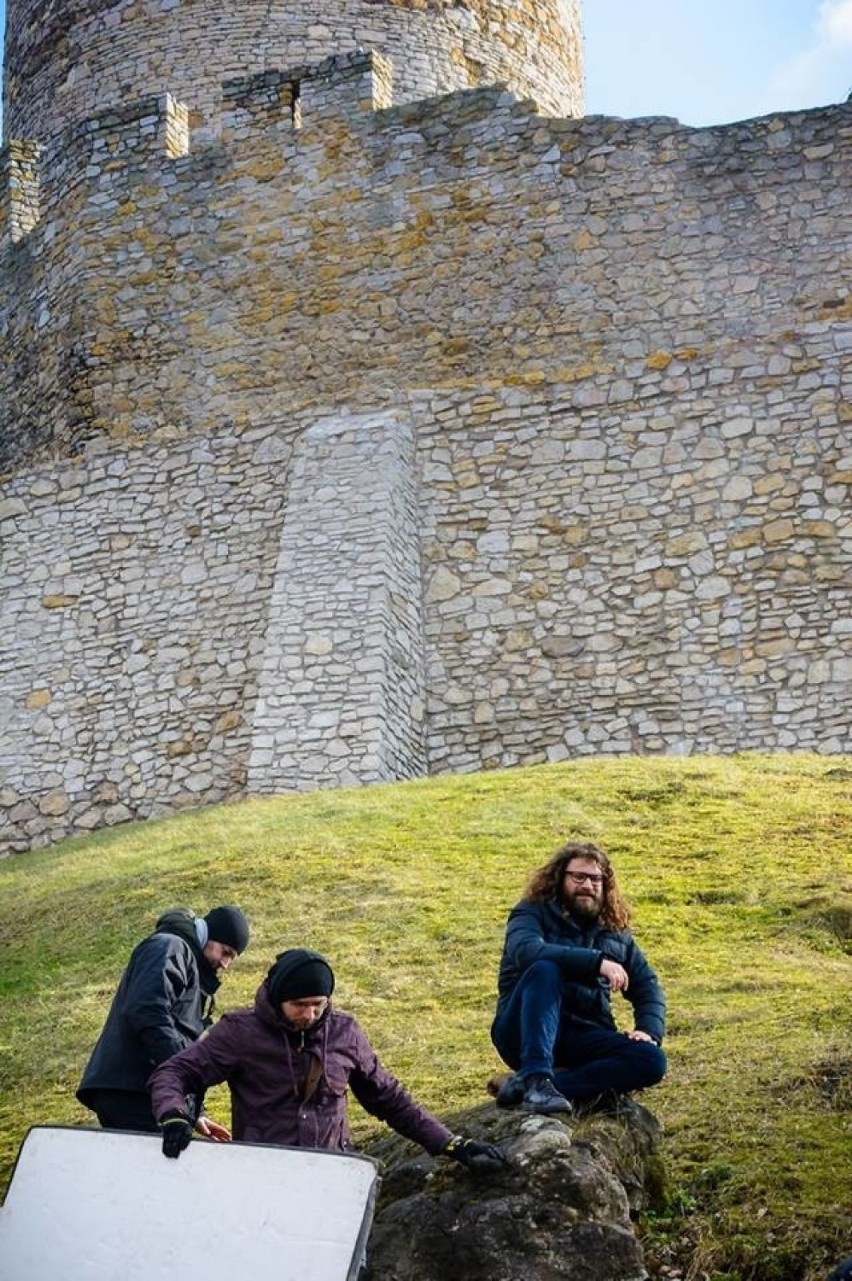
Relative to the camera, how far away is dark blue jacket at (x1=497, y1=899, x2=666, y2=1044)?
782cm

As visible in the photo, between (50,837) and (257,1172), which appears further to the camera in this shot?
(50,837)

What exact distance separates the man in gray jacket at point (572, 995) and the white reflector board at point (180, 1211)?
1.19m

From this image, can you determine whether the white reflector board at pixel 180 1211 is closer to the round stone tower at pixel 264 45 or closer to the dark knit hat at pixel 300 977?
the dark knit hat at pixel 300 977

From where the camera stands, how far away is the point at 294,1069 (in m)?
7.29

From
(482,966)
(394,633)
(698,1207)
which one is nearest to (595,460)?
(394,633)

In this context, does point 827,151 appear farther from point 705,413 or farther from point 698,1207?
point 698,1207

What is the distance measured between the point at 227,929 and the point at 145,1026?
0.56 meters

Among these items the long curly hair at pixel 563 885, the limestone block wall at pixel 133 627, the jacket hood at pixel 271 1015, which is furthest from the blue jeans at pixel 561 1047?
the limestone block wall at pixel 133 627

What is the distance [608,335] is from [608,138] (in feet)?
6.12

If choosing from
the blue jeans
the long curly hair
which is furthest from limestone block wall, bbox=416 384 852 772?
the blue jeans

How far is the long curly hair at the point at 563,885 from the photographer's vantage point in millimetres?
8141

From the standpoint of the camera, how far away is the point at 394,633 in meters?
17.7

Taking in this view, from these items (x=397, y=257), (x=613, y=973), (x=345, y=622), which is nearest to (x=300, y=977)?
(x=613, y=973)

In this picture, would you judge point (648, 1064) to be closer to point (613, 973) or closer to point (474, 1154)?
point (613, 973)
